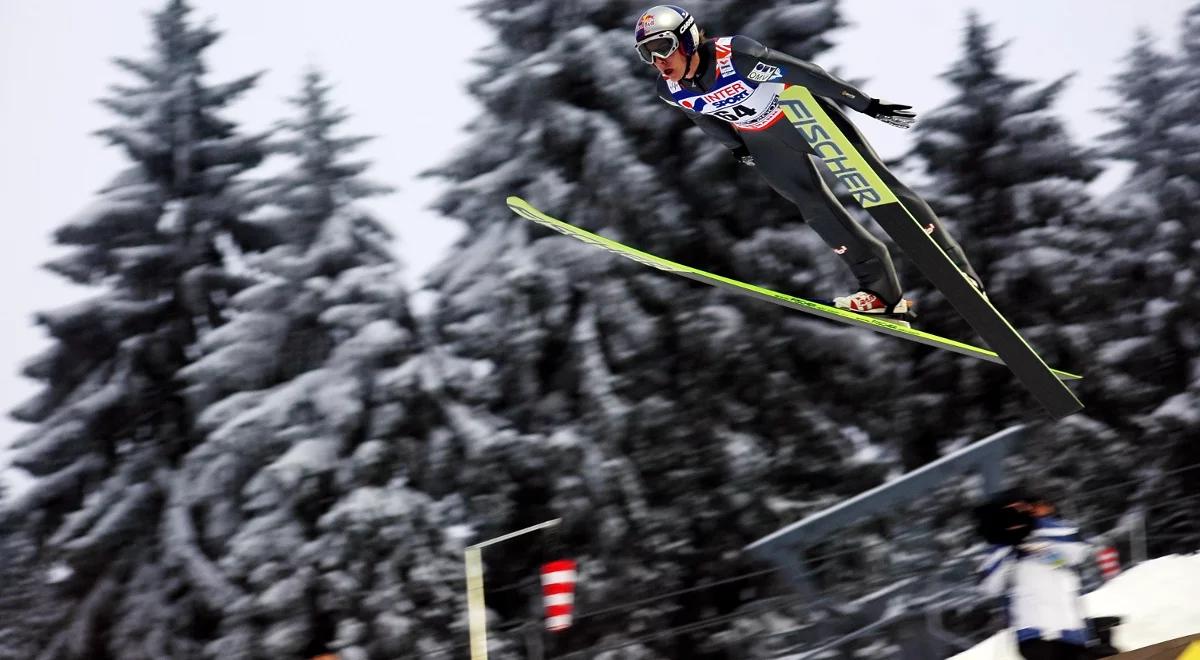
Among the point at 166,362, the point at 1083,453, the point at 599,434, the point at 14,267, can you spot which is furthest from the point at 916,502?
the point at 14,267

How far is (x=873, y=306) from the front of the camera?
545cm

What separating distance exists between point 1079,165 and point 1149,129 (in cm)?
170

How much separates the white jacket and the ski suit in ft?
4.49

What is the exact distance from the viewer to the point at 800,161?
17.7 ft

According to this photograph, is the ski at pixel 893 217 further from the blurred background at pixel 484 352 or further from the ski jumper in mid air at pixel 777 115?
the blurred background at pixel 484 352

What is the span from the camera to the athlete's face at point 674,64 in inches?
195

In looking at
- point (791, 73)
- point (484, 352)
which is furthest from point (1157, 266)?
point (791, 73)

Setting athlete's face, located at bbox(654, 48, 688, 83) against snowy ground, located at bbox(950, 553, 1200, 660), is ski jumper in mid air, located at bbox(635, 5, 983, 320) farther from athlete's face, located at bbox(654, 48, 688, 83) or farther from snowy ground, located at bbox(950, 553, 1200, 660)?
snowy ground, located at bbox(950, 553, 1200, 660)

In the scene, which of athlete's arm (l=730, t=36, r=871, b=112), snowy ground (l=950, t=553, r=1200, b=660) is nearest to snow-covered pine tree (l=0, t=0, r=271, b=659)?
athlete's arm (l=730, t=36, r=871, b=112)

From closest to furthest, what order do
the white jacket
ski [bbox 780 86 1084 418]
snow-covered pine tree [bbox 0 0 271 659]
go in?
the white jacket, ski [bbox 780 86 1084 418], snow-covered pine tree [bbox 0 0 271 659]

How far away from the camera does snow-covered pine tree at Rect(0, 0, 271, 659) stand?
10.6 metres

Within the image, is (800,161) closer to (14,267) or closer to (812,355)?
(812,355)

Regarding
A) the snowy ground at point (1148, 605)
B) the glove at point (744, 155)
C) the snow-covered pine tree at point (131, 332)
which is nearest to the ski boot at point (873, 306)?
the glove at point (744, 155)

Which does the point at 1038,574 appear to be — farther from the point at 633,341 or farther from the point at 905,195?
the point at 633,341
